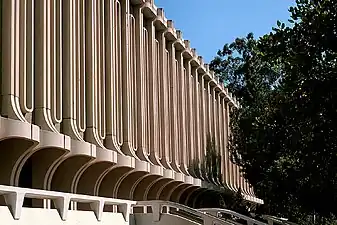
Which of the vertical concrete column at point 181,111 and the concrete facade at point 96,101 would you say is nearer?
the concrete facade at point 96,101

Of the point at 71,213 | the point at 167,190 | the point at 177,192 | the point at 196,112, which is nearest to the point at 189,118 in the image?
the point at 196,112

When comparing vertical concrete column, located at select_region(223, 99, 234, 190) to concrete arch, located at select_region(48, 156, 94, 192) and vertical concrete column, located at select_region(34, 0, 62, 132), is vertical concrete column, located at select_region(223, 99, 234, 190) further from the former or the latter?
vertical concrete column, located at select_region(34, 0, 62, 132)

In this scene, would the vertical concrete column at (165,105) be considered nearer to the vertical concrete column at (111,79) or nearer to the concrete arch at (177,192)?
the concrete arch at (177,192)

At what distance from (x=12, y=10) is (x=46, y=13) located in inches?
91.8

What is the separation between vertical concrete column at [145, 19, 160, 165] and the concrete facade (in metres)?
0.05

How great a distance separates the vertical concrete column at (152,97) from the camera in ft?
106

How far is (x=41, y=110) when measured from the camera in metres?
20.5

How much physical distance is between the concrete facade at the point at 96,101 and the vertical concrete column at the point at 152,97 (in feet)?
A: 0.18

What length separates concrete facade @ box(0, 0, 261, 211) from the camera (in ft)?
64.2

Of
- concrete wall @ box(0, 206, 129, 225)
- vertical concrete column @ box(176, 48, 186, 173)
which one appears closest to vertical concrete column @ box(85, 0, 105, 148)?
concrete wall @ box(0, 206, 129, 225)

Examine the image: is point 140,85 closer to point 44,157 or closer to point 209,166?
point 44,157

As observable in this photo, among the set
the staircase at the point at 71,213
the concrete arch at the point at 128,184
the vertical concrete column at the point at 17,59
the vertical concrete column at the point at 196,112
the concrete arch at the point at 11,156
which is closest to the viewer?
the staircase at the point at 71,213

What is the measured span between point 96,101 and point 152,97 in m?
7.81

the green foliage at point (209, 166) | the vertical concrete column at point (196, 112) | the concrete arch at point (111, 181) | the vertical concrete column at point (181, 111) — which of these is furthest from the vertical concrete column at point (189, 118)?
the concrete arch at point (111, 181)
